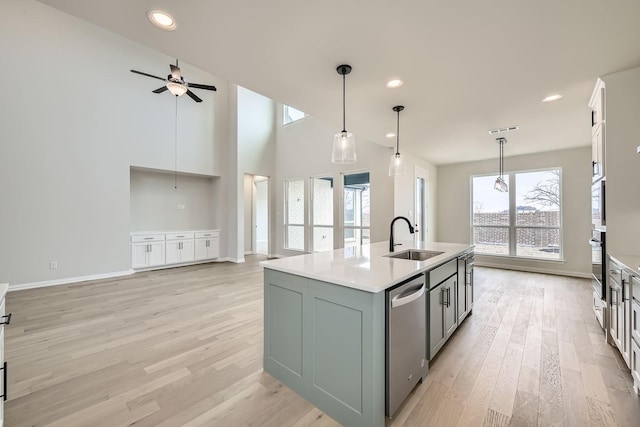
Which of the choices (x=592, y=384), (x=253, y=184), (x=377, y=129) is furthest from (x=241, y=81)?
(x=253, y=184)

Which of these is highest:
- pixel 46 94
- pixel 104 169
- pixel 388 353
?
pixel 46 94

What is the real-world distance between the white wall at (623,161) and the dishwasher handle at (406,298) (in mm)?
2102

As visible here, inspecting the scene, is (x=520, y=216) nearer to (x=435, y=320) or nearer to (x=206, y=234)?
(x=435, y=320)

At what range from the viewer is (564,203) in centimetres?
522

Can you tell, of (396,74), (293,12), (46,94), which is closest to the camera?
(293,12)

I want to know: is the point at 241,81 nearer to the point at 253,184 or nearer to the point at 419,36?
the point at 419,36

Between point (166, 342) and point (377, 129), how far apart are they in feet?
12.6

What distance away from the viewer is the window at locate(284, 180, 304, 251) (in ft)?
23.4

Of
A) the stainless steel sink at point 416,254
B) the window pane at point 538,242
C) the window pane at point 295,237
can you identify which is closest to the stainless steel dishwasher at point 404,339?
the stainless steel sink at point 416,254

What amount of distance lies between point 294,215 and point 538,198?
5611 millimetres

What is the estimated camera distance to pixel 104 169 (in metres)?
5.01

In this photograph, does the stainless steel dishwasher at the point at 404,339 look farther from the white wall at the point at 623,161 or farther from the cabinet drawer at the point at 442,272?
the white wall at the point at 623,161

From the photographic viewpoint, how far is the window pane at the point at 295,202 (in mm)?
7117

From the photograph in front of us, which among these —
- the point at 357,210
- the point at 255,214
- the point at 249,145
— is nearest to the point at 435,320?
the point at 357,210
